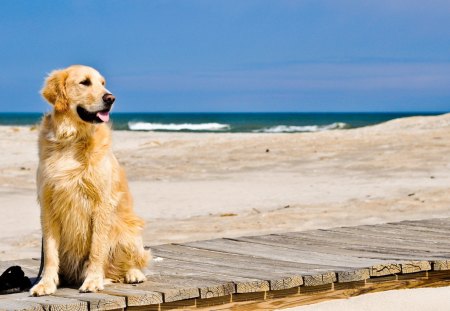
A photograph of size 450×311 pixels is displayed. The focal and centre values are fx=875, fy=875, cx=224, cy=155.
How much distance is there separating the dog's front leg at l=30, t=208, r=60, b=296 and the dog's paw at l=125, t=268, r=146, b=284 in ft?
1.62

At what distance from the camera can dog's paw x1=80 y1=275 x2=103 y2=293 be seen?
17.9 feet

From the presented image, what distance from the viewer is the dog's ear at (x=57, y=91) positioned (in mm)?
5379

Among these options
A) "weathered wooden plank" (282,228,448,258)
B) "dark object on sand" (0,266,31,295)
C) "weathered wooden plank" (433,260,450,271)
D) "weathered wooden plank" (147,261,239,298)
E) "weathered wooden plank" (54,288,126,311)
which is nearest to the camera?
"weathered wooden plank" (54,288,126,311)

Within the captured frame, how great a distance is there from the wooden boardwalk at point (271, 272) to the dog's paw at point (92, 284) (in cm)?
6

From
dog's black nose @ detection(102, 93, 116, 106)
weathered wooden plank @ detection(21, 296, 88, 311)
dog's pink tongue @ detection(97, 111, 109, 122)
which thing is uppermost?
dog's black nose @ detection(102, 93, 116, 106)

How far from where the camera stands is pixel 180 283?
18.8ft

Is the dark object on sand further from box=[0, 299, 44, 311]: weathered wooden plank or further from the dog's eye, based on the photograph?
the dog's eye

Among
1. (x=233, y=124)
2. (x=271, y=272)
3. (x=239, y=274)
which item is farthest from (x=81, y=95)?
(x=233, y=124)

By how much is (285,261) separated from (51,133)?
220 centimetres

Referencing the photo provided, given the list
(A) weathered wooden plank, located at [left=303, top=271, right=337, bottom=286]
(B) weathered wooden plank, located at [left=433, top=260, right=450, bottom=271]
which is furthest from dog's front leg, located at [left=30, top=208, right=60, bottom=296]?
(B) weathered wooden plank, located at [left=433, top=260, right=450, bottom=271]

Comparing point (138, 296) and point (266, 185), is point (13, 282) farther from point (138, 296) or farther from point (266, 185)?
point (266, 185)

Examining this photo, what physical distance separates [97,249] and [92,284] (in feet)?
0.72

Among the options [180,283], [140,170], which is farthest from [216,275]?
[140,170]

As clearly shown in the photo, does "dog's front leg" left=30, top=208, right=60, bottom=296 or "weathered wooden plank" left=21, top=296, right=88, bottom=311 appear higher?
"dog's front leg" left=30, top=208, right=60, bottom=296
